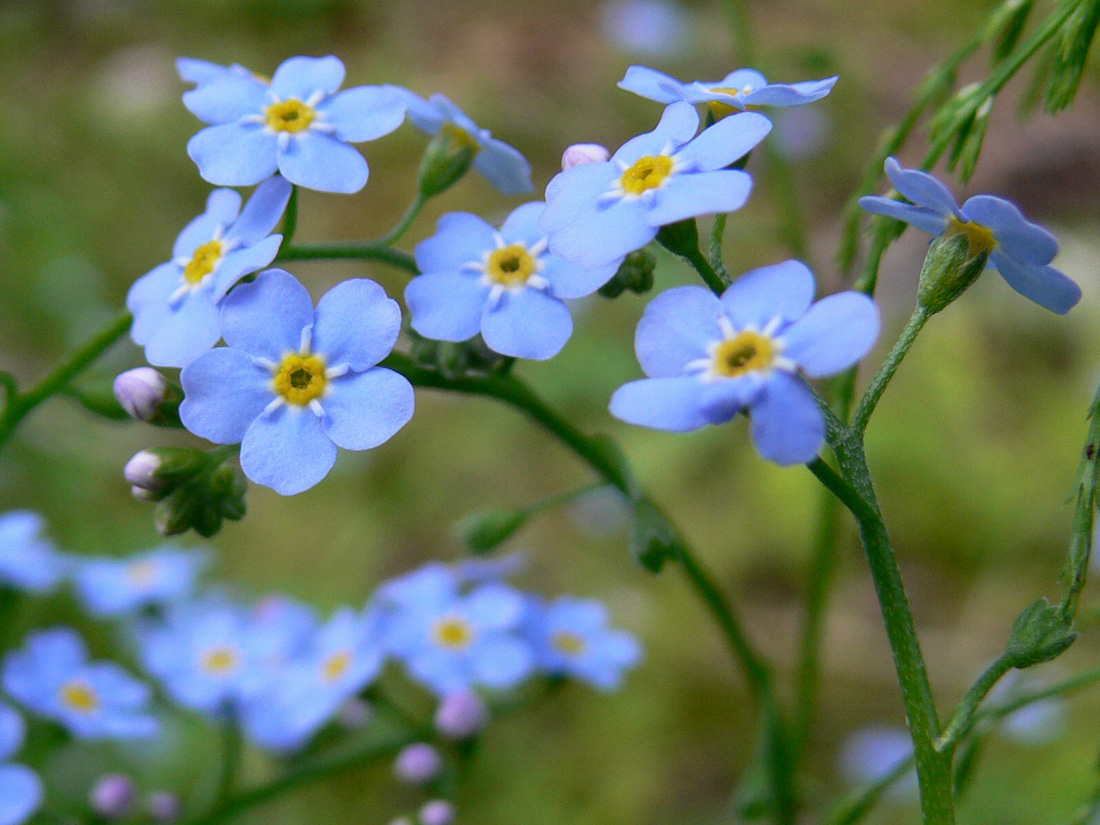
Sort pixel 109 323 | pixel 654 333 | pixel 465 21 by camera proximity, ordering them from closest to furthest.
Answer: pixel 654 333
pixel 109 323
pixel 465 21

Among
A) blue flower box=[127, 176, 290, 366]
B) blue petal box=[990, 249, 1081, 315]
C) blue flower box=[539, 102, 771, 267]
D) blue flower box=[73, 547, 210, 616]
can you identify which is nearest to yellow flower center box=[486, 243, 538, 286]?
blue flower box=[539, 102, 771, 267]

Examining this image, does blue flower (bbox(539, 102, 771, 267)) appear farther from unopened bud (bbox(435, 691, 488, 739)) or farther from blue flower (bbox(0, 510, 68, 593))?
blue flower (bbox(0, 510, 68, 593))

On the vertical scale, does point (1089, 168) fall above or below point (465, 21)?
above

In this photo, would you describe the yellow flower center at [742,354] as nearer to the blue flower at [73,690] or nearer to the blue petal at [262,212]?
the blue petal at [262,212]

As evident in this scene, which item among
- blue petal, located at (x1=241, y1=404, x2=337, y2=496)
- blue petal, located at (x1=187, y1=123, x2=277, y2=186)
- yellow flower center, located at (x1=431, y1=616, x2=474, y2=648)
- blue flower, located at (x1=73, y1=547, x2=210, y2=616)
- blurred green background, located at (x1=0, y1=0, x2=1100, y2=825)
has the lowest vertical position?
blurred green background, located at (x1=0, y1=0, x2=1100, y2=825)

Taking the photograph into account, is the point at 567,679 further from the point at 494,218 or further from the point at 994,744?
the point at 494,218

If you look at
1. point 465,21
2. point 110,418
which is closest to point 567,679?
point 110,418

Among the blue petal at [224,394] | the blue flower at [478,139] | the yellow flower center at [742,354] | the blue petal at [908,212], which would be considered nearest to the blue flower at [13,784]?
the blue petal at [224,394]
